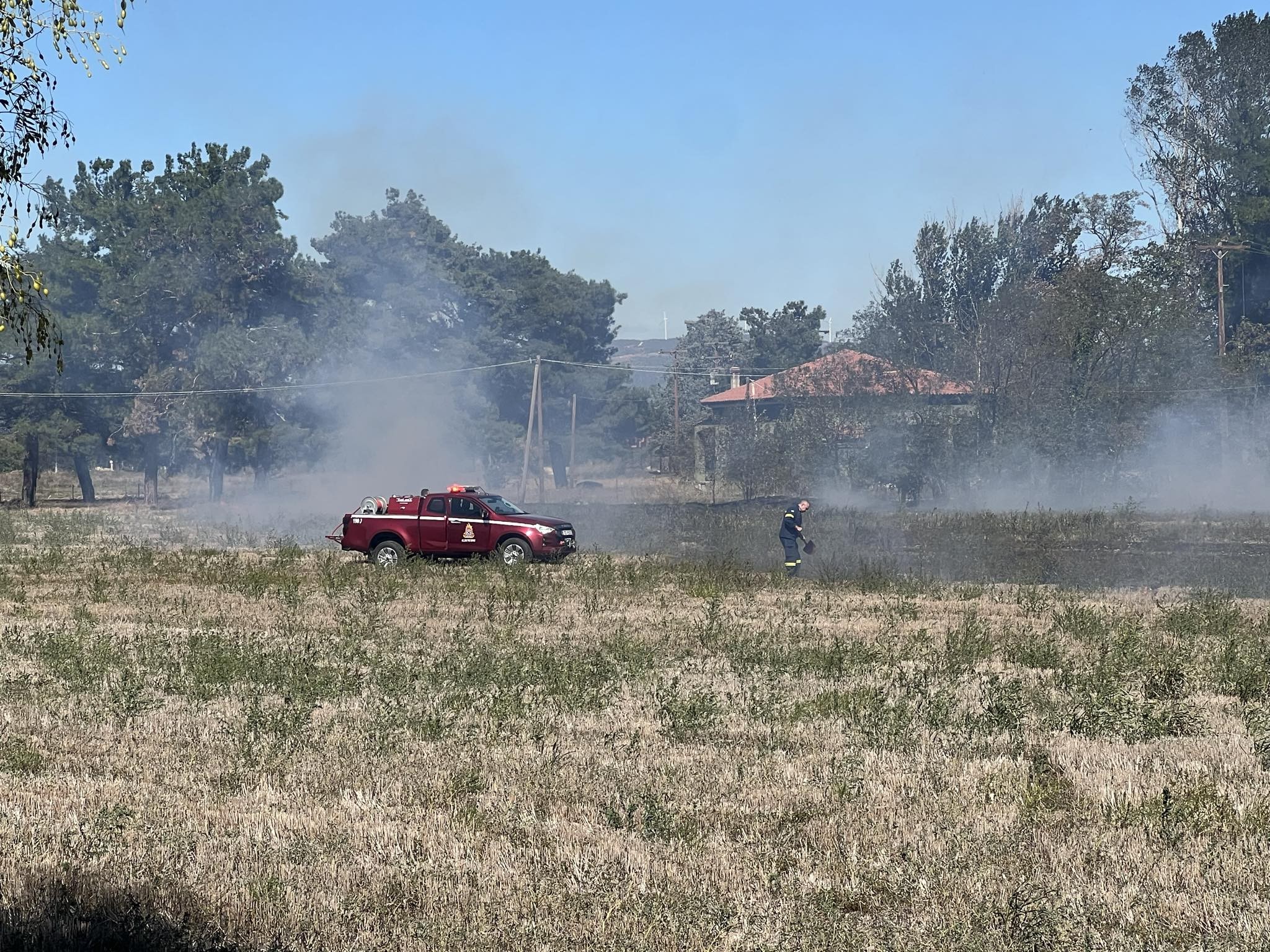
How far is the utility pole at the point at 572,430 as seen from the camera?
76875 mm

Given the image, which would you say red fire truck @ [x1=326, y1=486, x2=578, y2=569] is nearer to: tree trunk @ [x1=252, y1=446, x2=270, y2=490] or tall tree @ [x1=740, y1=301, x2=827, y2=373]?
tree trunk @ [x1=252, y1=446, x2=270, y2=490]

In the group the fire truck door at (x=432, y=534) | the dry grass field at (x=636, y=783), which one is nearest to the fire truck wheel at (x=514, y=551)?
the fire truck door at (x=432, y=534)

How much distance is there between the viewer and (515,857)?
6.98 metres

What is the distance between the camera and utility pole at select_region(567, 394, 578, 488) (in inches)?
3027

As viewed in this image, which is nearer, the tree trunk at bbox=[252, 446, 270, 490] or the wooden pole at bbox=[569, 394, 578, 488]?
the tree trunk at bbox=[252, 446, 270, 490]

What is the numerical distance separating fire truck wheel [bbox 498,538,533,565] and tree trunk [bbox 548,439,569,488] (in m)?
52.4

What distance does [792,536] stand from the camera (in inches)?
945

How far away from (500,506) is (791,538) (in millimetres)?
6606

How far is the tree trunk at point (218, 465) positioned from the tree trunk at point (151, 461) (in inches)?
100

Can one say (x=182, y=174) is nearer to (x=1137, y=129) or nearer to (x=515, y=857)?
(x=1137, y=129)

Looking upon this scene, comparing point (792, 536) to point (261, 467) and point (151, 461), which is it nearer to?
point (261, 467)

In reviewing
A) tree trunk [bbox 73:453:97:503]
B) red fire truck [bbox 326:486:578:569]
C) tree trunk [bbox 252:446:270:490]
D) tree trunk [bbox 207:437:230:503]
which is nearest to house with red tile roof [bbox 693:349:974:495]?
tree trunk [bbox 252:446:270:490]

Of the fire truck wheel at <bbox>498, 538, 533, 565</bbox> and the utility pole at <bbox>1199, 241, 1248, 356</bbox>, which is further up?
the utility pole at <bbox>1199, 241, 1248, 356</bbox>

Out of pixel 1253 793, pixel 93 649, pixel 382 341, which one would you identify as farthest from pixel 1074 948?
pixel 382 341
